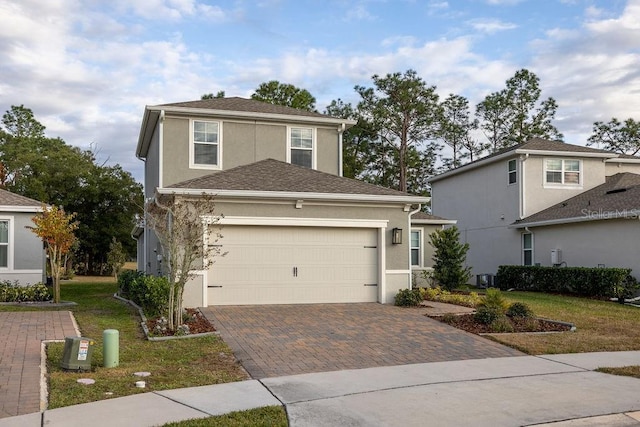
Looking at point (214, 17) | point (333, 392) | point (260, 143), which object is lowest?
point (333, 392)

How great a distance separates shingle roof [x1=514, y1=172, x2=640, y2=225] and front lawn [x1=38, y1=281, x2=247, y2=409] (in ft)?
49.3

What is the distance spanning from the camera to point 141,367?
8.68 metres

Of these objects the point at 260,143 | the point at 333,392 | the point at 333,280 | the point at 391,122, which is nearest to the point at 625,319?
the point at 333,280

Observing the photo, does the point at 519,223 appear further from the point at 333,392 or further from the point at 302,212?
the point at 333,392

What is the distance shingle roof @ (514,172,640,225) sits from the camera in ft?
66.2

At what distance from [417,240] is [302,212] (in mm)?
8419

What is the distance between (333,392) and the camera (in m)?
7.43

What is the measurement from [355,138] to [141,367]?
34.0 m

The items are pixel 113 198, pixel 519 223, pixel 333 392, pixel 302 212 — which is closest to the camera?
pixel 333 392

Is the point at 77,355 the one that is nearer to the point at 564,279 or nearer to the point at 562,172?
the point at 564,279

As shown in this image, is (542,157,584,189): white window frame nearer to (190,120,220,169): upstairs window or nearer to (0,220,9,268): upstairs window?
(190,120,220,169): upstairs window

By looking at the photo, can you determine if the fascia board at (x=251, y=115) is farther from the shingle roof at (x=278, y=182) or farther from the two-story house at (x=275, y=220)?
the shingle roof at (x=278, y=182)

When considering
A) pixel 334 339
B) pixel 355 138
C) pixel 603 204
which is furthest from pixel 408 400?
pixel 355 138

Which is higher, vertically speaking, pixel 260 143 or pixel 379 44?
pixel 379 44
